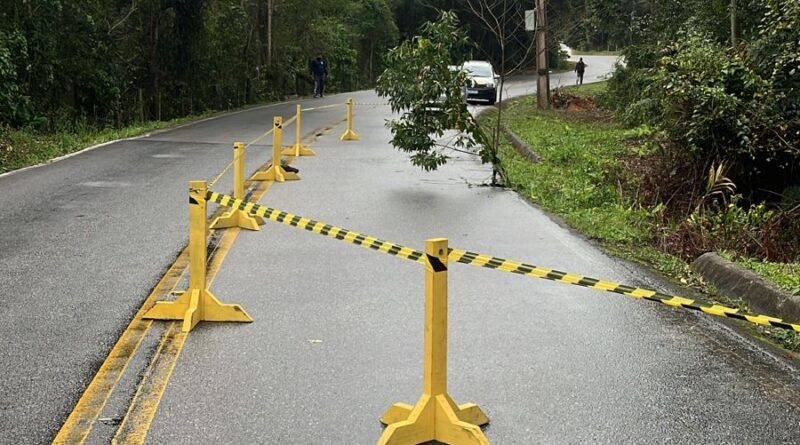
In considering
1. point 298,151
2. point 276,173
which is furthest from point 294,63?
point 276,173

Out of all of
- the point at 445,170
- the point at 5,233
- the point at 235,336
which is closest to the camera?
the point at 235,336

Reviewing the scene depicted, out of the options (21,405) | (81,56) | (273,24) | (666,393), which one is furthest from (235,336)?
(273,24)

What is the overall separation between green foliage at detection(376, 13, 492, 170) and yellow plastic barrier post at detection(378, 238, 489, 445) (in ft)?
32.2

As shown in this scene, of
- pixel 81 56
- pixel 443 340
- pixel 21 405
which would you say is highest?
pixel 81 56

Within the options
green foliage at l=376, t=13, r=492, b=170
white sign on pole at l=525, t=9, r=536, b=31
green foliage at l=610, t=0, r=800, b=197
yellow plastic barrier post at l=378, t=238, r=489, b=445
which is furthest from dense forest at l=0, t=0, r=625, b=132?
yellow plastic barrier post at l=378, t=238, r=489, b=445

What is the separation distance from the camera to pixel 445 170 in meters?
16.2

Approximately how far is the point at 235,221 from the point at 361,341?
4.44 meters

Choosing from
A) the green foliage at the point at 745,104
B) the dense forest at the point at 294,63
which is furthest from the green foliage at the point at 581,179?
the green foliage at the point at 745,104

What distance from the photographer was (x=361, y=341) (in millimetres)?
6117

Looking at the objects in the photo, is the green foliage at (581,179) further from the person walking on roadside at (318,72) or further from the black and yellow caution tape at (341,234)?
the person walking on roadside at (318,72)

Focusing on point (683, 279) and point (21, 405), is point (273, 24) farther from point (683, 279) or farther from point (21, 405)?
point (21, 405)

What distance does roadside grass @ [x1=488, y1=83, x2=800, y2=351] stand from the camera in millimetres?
7918

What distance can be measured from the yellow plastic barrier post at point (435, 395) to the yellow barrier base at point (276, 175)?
32.9ft

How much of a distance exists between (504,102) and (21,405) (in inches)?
1211
